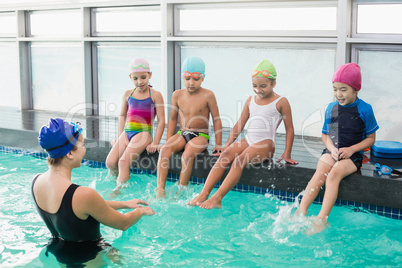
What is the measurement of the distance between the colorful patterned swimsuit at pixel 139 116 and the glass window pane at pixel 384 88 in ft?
9.34

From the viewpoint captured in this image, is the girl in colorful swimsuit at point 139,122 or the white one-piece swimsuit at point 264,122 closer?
the white one-piece swimsuit at point 264,122

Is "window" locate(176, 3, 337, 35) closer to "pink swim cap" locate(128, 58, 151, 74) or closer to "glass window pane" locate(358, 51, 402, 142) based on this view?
"glass window pane" locate(358, 51, 402, 142)

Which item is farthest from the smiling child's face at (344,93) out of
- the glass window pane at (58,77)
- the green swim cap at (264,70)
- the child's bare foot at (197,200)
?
the glass window pane at (58,77)

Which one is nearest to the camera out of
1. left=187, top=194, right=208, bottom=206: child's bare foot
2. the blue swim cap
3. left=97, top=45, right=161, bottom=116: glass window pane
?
left=187, top=194, right=208, bottom=206: child's bare foot

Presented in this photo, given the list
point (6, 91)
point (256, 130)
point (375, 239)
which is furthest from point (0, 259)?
point (6, 91)

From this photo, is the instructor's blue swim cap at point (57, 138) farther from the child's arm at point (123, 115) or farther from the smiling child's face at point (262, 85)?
the child's arm at point (123, 115)

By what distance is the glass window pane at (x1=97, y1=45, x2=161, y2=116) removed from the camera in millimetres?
8305

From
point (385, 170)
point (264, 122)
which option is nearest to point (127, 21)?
point (264, 122)

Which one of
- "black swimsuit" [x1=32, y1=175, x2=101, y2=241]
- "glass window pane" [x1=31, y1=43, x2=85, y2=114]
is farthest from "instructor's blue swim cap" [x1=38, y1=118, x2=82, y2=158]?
"glass window pane" [x1=31, y1=43, x2=85, y2=114]

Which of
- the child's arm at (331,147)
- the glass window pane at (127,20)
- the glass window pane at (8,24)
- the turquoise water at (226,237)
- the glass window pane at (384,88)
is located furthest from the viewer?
the glass window pane at (8,24)

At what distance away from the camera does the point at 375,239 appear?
14.1 ft

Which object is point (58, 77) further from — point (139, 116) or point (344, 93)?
point (344, 93)

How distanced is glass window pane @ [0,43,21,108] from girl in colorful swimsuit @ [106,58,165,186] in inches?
189

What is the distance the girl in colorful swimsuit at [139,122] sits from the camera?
5.68m
